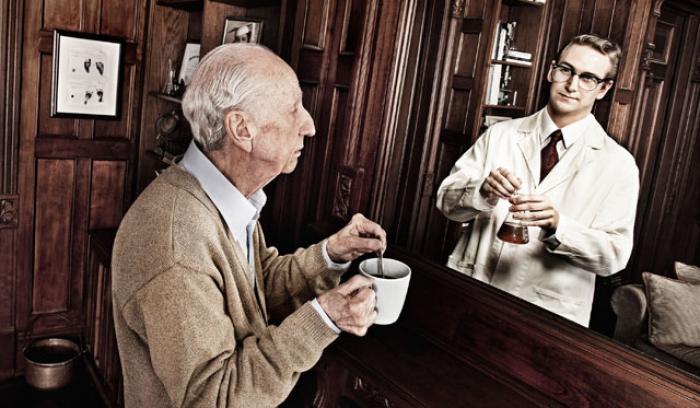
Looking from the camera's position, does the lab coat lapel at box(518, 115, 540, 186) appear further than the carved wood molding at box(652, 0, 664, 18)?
Yes

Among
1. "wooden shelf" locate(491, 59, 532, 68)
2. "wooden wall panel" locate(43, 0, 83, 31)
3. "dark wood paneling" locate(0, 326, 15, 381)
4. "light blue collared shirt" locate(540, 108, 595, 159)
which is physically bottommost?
"dark wood paneling" locate(0, 326, 15, 381)

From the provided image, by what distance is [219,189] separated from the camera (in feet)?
4.77

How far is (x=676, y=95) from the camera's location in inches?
50.5

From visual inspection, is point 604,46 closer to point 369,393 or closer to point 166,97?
point 369,393

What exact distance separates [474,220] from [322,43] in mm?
951

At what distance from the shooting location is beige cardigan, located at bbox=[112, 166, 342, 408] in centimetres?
126

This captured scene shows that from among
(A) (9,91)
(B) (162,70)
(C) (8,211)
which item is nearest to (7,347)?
(C) (8,211)

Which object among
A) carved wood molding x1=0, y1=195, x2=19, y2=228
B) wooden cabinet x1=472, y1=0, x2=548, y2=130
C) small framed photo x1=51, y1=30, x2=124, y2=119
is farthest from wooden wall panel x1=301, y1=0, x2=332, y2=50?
carved wood molding x1=0, y1=195, x2=19, y2=228

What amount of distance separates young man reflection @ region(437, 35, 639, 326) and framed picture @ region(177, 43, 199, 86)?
2.28 m

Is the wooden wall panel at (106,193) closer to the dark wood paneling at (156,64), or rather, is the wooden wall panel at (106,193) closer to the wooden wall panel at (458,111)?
the dark wood paneling at (156,64)

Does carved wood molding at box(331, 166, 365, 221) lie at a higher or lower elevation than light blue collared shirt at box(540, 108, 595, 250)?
lower

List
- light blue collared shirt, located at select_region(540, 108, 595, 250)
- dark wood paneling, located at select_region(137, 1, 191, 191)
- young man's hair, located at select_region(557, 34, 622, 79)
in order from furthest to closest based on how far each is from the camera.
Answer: dark wood paneling, located at select_region(137, 1, 191, 191) < light blue collared shirt, located at select_region(540, 108, 595, 250) < young man's hair, located at select_region(557, 34, 622, 79)

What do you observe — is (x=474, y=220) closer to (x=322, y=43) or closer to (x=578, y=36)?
(x=578, y=36)

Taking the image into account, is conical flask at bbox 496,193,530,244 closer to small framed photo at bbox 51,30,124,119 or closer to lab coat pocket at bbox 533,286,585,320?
lab coat pocket at bbox 533,286,585,320
